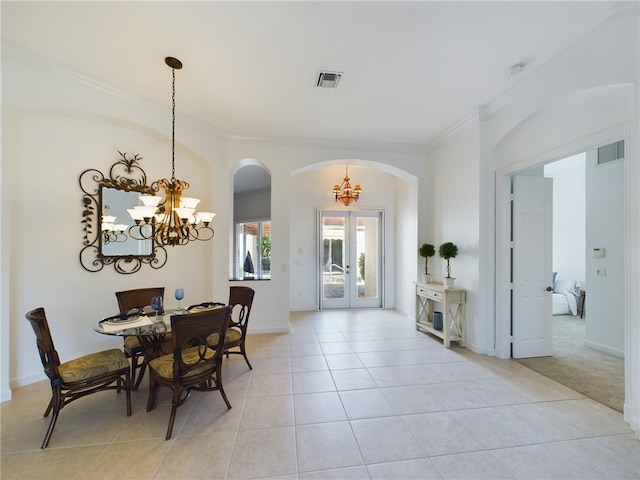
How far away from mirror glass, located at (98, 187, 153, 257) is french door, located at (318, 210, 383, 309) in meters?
3.75

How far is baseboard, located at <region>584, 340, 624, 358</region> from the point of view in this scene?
3.73m

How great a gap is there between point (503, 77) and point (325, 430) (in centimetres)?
384

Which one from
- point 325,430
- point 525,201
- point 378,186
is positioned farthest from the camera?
point 378,186

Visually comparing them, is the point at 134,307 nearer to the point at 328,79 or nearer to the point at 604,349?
the point at 328,79

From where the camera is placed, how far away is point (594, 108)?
8.38 ft

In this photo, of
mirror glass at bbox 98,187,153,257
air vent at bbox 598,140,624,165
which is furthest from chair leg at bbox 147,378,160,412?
air vent at bbox 598,140,624,165

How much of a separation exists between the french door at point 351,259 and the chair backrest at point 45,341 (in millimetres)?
4770

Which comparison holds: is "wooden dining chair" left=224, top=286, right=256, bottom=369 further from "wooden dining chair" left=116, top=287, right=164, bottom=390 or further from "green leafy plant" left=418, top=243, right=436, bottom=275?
"green leafy plant" left=418, top=243, right=436, bottom=275

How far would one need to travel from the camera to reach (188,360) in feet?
8.17

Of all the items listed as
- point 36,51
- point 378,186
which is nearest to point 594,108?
point 378,186

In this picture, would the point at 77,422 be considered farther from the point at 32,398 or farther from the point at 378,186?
the point at 378,186

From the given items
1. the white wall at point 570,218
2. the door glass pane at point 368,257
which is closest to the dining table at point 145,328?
the door glass pane at point 368,257

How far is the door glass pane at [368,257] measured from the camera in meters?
6.66

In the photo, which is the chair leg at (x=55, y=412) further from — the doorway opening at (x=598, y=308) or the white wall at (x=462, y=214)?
the doorway opening at (x=598, y=308)
